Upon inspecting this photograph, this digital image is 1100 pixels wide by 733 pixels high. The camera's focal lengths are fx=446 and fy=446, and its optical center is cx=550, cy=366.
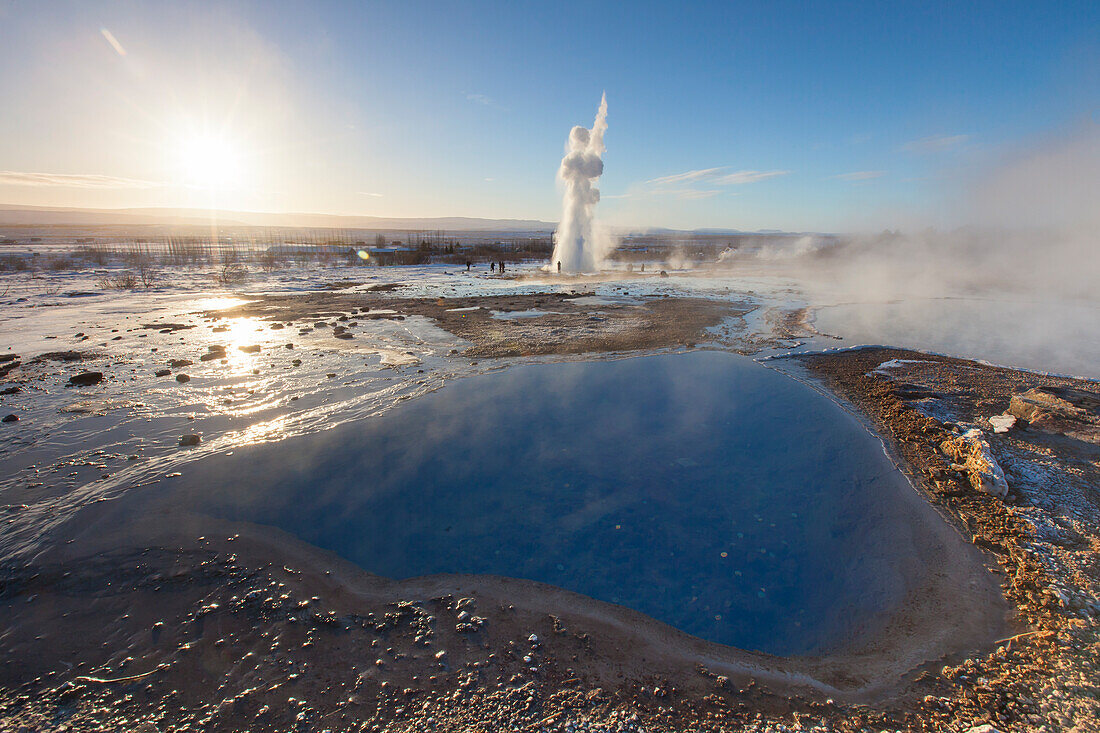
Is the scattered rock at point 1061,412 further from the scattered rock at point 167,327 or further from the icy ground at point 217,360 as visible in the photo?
the scattered rock at point 167,327

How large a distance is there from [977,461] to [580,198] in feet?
96.5

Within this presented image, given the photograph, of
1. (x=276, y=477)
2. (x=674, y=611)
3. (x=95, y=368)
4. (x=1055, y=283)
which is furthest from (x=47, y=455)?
(x=1055, y=283)

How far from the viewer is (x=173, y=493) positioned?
17.6ft

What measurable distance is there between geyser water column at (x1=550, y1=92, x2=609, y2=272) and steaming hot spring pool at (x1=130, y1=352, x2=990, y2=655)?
26290 millimetres

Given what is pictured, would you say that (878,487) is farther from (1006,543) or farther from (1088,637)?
(1088,637)

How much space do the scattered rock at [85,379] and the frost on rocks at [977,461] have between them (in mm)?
14725

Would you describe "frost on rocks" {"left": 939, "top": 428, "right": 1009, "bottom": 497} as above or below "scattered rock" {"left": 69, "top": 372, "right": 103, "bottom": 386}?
below

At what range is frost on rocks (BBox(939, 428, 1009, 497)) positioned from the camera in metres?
5.64

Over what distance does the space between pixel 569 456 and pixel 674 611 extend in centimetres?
287

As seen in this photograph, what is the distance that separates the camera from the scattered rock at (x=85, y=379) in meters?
8.59

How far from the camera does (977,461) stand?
6.00 metres

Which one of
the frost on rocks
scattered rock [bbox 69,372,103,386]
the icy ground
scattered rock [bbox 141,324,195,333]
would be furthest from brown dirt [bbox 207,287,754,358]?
the frost on rocks

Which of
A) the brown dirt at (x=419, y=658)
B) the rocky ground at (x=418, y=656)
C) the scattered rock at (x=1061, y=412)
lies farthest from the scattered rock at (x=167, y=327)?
the scattered rock at (x=1061, y=412)

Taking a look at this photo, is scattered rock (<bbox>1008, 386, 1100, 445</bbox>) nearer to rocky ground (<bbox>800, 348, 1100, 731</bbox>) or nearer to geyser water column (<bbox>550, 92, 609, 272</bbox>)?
rocky ground (<bbox>800, 348, 1100, 731</bbox>)
